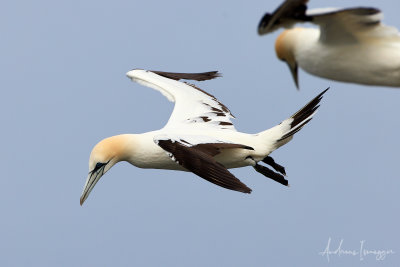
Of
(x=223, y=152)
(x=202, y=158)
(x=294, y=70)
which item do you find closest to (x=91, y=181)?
(x=223, y=152)

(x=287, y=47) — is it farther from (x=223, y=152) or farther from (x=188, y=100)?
(x=188, y=100)

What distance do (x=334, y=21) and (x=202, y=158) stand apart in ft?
9.06

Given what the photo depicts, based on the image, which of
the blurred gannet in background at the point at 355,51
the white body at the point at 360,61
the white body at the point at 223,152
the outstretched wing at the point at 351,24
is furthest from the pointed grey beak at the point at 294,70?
the white body at the point at 223,152

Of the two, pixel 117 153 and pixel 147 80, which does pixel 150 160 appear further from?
pixel 147 80

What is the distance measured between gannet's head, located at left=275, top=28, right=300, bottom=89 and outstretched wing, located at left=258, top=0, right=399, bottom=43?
1.89ft

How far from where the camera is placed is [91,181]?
1508cm

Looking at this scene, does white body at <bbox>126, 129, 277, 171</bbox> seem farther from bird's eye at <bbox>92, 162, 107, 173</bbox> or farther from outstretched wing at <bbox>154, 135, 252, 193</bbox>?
bird's eye at <bbox>92, 162, 107, 173</bbox>

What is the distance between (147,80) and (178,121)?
1972mm

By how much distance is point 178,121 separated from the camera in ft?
50.6

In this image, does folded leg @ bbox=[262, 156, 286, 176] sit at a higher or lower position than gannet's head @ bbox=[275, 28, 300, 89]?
lower

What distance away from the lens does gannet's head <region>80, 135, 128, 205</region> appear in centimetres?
1477

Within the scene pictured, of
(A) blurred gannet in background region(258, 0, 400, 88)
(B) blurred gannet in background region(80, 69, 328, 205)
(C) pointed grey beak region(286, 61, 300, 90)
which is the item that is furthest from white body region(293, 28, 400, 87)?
(B) blurred gannet in background region(80, 69, 328, 205)

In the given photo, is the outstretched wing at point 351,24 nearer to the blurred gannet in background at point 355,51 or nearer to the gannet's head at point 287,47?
the blurred gannet in background at point 355,51

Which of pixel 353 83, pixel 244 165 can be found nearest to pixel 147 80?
pixel 244 165
